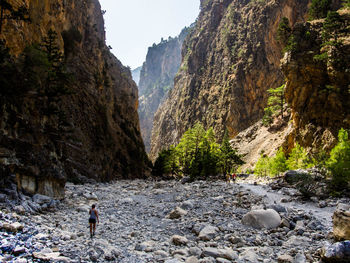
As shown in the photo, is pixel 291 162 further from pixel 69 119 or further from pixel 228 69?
pixel 228 69

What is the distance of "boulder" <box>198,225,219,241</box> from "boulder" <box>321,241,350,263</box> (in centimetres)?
398

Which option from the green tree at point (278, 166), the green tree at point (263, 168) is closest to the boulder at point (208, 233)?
the green tree at point (278, 166)

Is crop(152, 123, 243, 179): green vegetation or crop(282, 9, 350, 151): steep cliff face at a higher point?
crop(282, 9, 350, 151): steep cliff face

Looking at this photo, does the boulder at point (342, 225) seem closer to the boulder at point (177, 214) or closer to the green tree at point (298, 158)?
the boulder at point (177, 214)

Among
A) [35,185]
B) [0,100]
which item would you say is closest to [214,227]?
[35,185]

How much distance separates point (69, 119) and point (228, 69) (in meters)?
74.8

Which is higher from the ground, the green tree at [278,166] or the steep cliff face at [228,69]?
the steep cliff face at [228,69]

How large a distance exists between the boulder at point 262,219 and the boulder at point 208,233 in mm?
1892

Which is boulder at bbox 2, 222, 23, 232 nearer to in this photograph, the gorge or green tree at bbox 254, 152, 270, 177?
the gorge

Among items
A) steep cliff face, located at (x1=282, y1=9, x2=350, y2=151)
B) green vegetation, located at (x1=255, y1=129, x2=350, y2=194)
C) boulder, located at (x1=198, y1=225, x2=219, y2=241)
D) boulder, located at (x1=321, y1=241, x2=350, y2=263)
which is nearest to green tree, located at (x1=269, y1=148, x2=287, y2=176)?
green vegetation, located at (x1=255, y1=129, x2=350, y2=194)

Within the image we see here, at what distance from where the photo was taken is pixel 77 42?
46.9m

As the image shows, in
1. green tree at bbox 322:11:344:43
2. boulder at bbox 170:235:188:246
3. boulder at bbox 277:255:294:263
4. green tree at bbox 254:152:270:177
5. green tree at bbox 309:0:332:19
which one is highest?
green tree at bbox 309:0:332:19

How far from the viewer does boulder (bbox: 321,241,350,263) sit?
6.25 m

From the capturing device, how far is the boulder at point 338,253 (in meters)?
6.25
